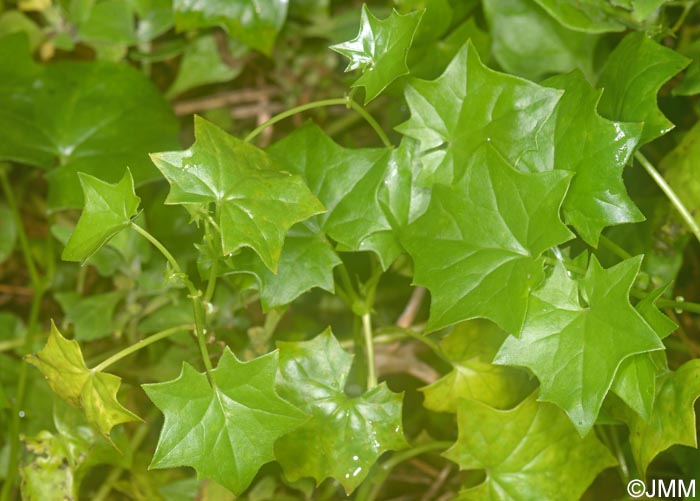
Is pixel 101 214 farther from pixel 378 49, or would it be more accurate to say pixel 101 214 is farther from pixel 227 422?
pixel 378 49

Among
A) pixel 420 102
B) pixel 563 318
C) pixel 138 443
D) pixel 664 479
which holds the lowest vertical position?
pixel 138 443

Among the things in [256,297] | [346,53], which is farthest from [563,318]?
[256,297]

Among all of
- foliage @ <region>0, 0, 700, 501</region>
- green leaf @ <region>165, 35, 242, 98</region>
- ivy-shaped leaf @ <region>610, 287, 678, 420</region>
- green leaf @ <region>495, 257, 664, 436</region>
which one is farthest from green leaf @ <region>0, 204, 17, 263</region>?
ivy-shaped leaf @ <region>610, 287, 678, 420</region>

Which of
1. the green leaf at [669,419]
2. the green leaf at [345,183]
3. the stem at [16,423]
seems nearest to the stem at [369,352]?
the green leaf at [345,183]

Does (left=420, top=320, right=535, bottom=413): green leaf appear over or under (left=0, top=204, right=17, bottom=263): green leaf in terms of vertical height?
over

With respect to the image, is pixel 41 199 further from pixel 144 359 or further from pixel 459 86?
pixel 459 86

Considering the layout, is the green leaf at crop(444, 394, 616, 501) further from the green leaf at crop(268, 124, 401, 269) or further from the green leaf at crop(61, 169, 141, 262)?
the green leaf at crop(61, 169, 141, 262)

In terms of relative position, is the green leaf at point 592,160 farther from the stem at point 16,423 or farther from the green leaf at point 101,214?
the stem at point 16,423
